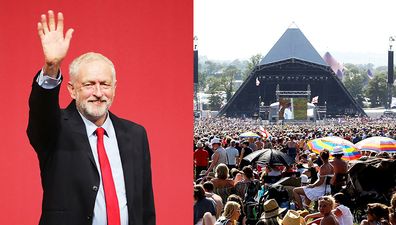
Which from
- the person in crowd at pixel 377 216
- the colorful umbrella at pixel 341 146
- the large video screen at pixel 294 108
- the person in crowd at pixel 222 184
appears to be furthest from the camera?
the large video screen at pixel 294 108

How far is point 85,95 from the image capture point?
2.43 m

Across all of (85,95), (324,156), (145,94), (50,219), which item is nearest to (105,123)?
(85,95)

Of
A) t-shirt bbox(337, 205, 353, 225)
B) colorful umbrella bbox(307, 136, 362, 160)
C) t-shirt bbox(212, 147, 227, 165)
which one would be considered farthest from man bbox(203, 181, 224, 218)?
colorful umbrella bbox(307, 136, 362, 160)

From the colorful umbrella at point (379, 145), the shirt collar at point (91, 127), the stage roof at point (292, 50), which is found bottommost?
the colorful umbrella at point (379, 145)

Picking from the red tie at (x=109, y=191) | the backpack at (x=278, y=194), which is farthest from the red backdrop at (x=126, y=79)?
the backpack at (x=278, y=194)

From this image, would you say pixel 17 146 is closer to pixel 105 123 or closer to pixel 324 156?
pixel 105 123

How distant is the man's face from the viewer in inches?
95.6

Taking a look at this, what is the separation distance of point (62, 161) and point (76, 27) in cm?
114

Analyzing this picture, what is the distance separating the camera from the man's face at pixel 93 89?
7.97 feet

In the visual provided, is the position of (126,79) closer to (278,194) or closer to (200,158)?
(278,194)

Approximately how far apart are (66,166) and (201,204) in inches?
184

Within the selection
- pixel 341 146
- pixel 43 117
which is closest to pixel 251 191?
pixel 341 146

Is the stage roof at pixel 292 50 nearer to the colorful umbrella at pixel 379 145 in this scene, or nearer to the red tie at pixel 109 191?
the colorful umbrella at pixel 379 145

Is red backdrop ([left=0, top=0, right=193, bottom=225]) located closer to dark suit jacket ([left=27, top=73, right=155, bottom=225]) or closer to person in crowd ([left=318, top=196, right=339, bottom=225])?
dark suit jacket ([left=27, top=73, right=155, bottom=225])
